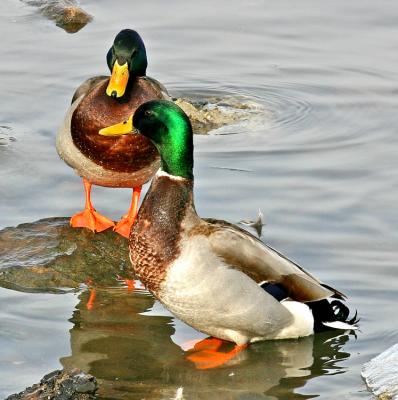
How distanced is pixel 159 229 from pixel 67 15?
5231 millimetres

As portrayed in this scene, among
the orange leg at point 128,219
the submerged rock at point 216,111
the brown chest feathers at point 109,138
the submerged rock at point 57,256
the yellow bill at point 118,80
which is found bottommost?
the submerged rock at point 57,256

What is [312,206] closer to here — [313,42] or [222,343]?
[222,343]

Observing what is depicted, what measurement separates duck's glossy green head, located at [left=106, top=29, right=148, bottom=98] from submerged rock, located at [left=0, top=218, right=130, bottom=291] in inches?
30.9

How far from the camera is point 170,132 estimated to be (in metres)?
5.66

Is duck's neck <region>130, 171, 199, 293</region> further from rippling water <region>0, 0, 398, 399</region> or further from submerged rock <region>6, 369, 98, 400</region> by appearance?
submerged rock <region>6, 369, 98, 400</region>

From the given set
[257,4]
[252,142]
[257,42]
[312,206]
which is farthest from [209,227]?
[257,4]

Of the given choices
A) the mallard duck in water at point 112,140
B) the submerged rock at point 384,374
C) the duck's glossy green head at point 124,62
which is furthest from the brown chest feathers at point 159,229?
the duck's glossy green head at point 124,62

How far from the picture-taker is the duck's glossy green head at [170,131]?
5.64 meters

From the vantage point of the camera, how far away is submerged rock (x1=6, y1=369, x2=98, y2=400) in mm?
4602

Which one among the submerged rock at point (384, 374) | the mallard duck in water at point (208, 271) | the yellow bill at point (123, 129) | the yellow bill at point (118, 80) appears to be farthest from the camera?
the yellow bill at point (118, 80)

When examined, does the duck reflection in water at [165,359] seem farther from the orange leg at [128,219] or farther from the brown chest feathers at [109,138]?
the brown chest feathers at [109,138]

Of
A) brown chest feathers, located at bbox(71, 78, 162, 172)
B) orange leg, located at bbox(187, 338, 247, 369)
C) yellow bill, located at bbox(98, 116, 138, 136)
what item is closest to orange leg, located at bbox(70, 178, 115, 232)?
brown chest feathers, located at bbox(71, 78, 162, 172)

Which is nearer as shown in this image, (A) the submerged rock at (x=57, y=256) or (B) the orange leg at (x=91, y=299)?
(B) the orange leg at (x=91, y=299)

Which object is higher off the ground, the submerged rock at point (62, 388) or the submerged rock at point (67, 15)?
the submerged rock at point (67, 15)
